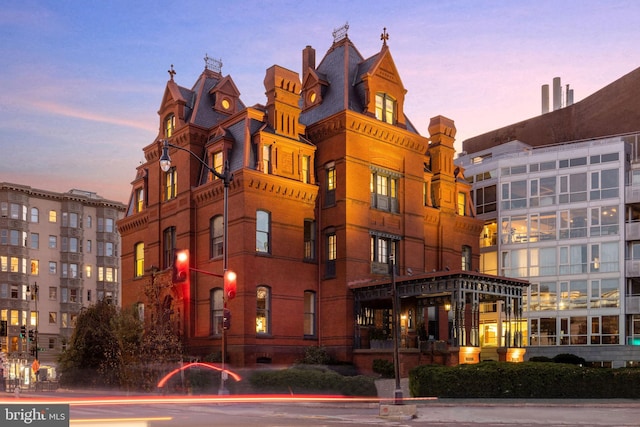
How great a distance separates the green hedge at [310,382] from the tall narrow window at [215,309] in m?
5.51

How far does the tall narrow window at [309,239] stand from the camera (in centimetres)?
4484

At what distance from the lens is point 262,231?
42312 mm

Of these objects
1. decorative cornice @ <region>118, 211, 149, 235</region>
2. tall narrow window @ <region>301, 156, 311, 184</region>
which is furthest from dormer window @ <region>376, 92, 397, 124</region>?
decorative cornice @ <region>118, 211, 149, 235</region>

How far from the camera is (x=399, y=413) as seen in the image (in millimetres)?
24312

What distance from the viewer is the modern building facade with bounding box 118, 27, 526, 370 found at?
41.4 meters

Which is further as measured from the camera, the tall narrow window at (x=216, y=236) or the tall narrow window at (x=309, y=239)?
the tall narrow window at (x=309, y=239)

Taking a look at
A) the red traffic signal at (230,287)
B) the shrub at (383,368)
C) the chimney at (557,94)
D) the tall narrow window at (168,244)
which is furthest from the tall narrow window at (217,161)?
the chimney at (557,94)

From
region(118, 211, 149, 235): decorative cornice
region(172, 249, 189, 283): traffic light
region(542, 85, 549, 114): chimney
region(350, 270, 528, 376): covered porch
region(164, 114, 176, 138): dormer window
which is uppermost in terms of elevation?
region(542, 85, 549, 114): chimney

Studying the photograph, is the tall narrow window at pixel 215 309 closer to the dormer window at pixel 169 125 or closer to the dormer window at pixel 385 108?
the dormer window at pixel 169 125

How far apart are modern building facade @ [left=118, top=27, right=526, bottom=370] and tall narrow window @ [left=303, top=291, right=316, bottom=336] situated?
0.07 meters

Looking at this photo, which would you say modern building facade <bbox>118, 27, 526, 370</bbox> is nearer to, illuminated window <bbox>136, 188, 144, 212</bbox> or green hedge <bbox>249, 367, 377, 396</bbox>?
illuminated window <bbox>136, 188, 144, 212</bbox>

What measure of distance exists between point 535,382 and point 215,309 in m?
19.2

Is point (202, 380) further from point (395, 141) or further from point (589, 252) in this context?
point (589, 252)

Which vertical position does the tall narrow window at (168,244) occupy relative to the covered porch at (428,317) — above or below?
above
